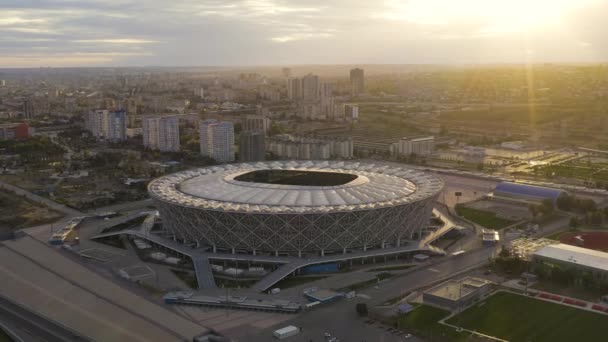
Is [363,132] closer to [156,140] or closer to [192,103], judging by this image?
[156,140]

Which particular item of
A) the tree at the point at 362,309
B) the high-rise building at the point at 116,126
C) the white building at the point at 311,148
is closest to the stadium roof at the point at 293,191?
the tree at the point at 362,309

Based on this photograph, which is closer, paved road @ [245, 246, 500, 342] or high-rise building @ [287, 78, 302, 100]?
paved road @ [245, 246, 500, 342]

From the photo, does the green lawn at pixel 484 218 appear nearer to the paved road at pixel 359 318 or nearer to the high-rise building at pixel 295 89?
the paved road at pixel 359 318

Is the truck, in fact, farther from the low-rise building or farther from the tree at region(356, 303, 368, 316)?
the low-rise building

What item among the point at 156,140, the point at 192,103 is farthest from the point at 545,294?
the point at 192,103

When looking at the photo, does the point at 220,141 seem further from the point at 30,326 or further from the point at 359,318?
the point at 359,318

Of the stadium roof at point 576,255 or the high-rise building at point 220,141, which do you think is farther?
the high-rise building at point 220,141

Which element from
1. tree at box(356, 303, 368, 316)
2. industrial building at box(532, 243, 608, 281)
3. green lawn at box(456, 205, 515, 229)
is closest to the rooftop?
tree at box(356, 303, 368, 316)

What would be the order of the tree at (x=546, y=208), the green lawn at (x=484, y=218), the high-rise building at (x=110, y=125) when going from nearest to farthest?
1. the green lawn at (x=484, y=218)
2. the tree at (x=546, y=208)
3. the high-rise building at (x=110, y=125)
